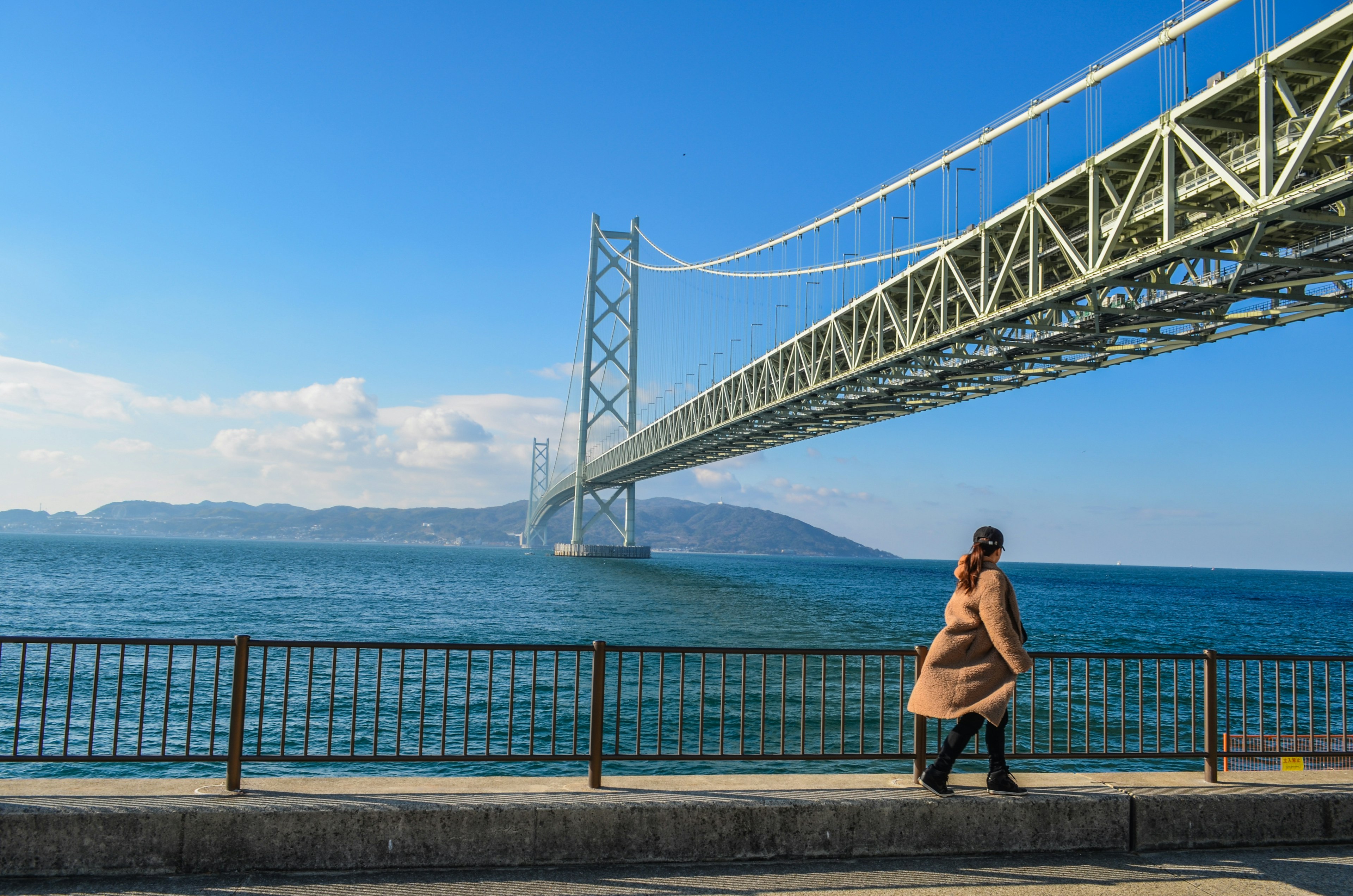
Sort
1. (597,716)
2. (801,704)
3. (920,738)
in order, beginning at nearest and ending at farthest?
(597,716) → (920,738) → (801,704)

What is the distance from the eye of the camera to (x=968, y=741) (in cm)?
472

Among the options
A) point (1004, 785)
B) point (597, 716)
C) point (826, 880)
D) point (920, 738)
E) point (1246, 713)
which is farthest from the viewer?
point (1246, 713)

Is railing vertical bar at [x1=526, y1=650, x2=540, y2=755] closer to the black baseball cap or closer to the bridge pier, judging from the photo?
the black baseball cap

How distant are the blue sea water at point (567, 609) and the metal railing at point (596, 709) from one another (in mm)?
1119

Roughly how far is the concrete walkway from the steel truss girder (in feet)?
35.3

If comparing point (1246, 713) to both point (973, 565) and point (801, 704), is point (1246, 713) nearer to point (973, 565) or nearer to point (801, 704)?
point (801, 704)

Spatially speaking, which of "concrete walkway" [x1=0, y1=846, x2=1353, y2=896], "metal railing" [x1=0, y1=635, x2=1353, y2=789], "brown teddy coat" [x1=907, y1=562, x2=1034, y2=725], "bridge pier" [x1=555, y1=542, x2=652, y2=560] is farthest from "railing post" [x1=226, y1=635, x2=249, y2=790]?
"bridge pier" [x1=555, y1=542, x2=652, y2=560]

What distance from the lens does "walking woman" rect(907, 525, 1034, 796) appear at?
455 cm

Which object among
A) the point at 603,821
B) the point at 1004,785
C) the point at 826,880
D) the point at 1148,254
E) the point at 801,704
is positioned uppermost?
the point at 1148,254

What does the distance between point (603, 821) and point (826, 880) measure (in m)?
1.07

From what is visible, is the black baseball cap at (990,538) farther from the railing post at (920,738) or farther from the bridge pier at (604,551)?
the bridge pier at (604,551)

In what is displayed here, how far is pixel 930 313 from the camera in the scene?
25406 mm

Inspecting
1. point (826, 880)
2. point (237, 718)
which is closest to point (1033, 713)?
point (826, 880)

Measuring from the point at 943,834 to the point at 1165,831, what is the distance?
3.98 feet
